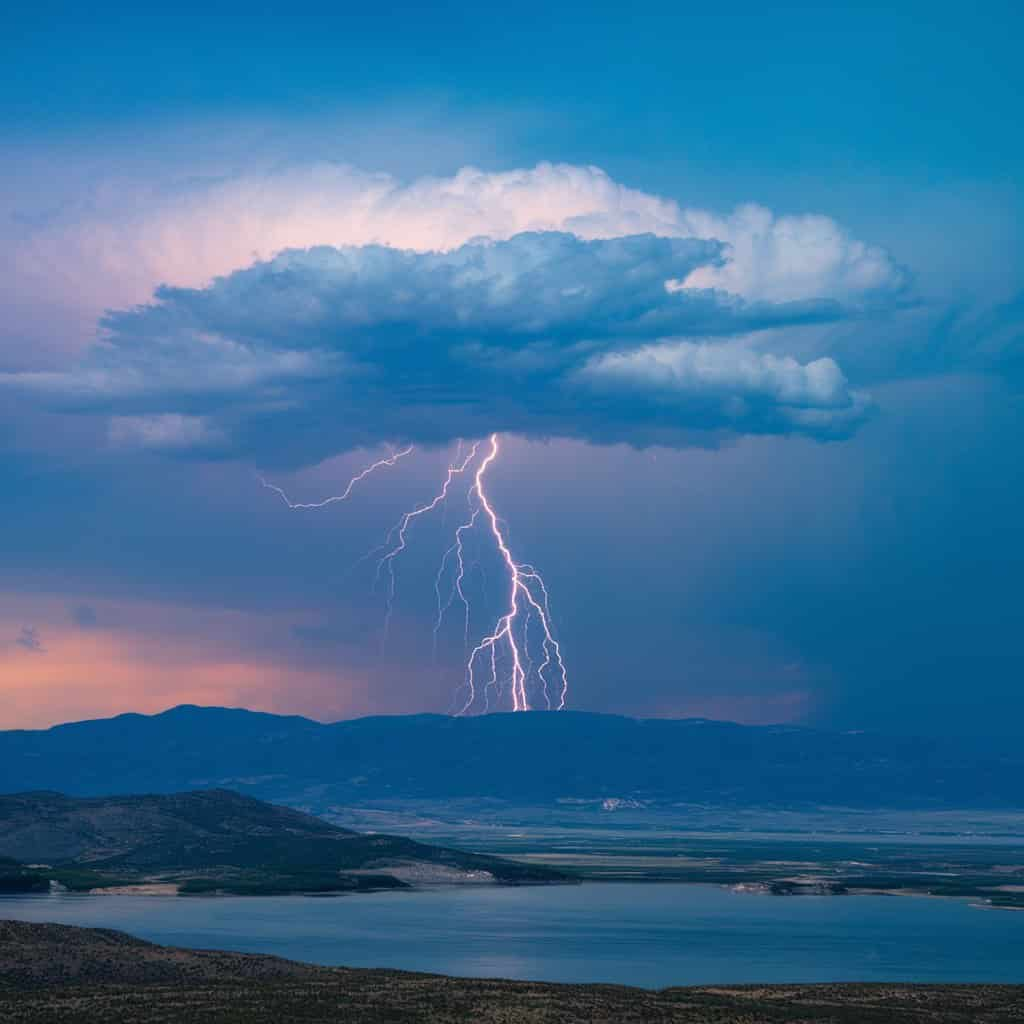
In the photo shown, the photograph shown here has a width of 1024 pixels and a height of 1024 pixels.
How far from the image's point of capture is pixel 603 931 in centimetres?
13750

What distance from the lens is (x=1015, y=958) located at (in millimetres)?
119125

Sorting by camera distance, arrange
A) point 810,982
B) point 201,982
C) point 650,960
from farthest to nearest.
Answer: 1. point 650,960
2. point 810,982
3. point 201,982

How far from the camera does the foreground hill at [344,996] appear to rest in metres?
76.2

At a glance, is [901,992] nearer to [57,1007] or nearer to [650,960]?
[650,960]

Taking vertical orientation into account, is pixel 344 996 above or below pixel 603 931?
below

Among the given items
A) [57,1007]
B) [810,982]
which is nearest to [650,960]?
[810,982]

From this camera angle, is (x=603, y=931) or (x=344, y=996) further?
(x=603, y=931)

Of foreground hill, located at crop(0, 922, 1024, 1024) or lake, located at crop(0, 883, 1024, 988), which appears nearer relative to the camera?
foreground hill, located at crop(0, 922, 1024, 1024)

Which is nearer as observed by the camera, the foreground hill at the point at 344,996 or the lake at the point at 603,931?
the foreground hill at the point at 344,996

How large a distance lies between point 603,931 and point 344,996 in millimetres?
59025

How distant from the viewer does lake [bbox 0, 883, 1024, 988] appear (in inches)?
4355

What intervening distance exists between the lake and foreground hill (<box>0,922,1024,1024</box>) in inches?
549

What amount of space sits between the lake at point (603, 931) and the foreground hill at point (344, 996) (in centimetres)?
1396

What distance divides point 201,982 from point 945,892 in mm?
116477
